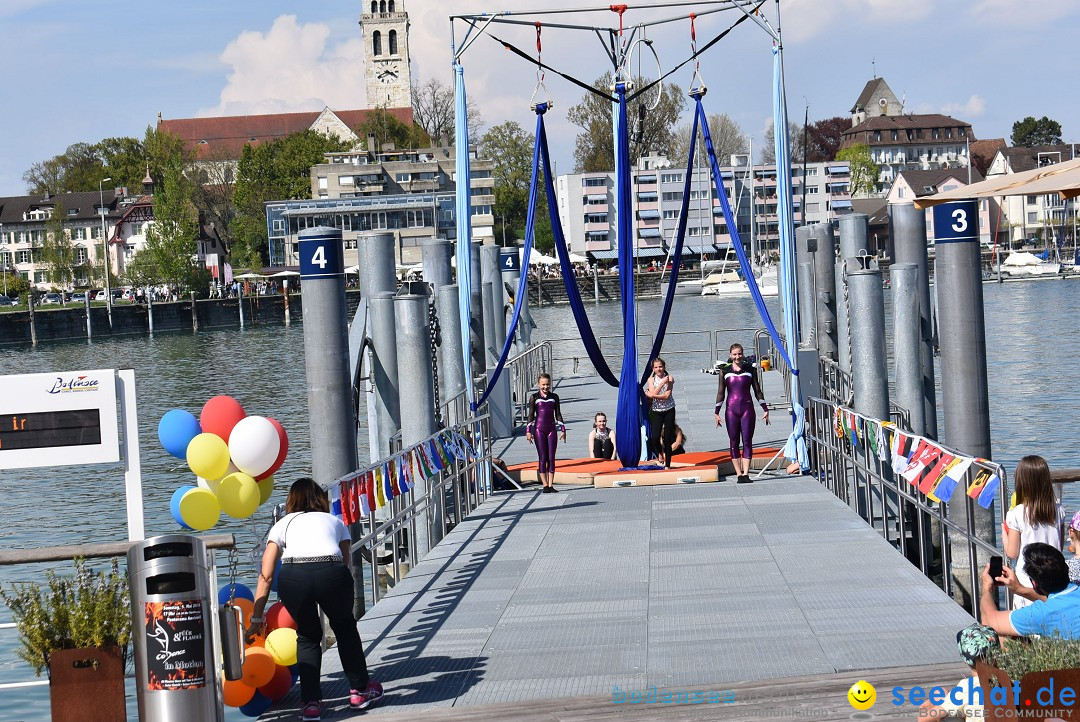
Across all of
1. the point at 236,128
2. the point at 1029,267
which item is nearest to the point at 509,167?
the point at 1029,267

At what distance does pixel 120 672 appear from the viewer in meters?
8.09

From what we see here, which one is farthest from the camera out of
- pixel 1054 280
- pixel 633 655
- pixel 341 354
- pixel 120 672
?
pixel 1054 280

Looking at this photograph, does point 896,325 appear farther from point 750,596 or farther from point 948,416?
point 750,596

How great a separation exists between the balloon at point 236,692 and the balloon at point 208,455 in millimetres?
2583

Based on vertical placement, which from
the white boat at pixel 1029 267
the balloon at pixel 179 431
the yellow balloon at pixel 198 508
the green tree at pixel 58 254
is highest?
the green tree at pixel 58 254

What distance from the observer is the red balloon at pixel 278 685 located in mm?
8430

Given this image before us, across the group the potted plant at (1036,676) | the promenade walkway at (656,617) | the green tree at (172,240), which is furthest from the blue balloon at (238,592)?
the green tree at (172,240)

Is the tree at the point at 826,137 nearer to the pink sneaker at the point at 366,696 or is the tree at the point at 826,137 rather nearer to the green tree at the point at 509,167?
the green tree at the point at 509,167

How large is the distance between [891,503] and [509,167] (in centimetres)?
12039

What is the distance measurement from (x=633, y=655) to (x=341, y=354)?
3.94 meters

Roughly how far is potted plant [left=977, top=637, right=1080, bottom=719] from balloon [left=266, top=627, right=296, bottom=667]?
14.1 feet

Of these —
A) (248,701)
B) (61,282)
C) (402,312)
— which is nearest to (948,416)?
(402,312)

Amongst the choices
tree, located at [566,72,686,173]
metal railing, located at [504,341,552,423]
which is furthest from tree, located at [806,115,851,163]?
metal railing, located at [504,341,552,423]

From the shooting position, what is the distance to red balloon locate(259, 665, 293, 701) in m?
8.43
